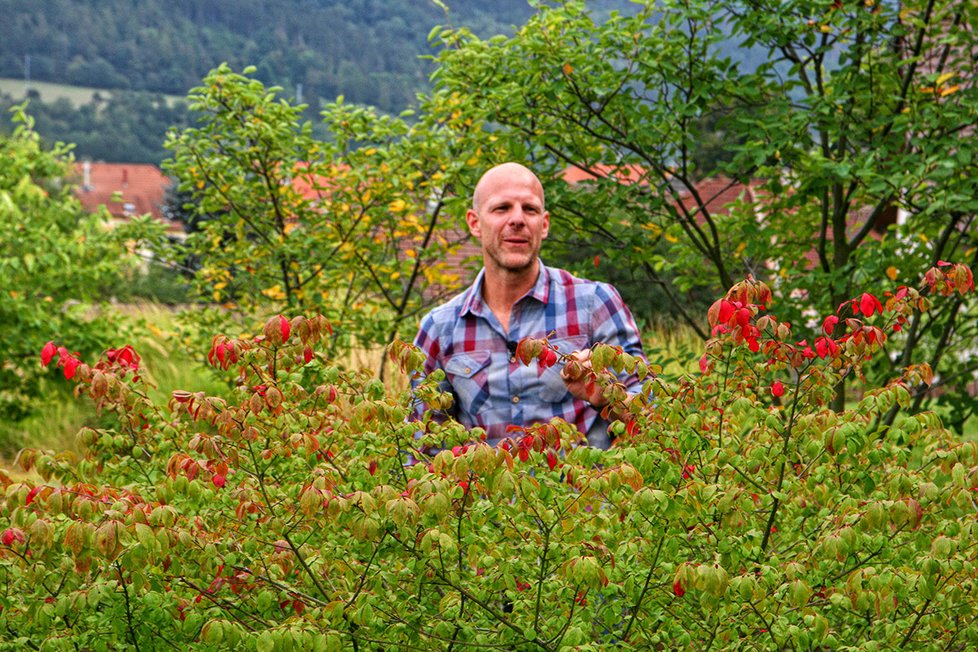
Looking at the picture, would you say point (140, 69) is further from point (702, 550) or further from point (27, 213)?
point (702, 550)

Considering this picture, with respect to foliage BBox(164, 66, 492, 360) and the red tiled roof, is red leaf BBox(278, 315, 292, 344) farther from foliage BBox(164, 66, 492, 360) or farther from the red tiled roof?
the red tiled roof

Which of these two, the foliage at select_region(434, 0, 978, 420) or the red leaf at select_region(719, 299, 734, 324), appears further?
the foliage at select_region(434, 0, 978, 420)

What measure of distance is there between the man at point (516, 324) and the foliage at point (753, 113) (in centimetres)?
167

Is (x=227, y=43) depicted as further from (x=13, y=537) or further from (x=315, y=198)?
(x=13, y=537)

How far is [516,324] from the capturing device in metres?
3.75

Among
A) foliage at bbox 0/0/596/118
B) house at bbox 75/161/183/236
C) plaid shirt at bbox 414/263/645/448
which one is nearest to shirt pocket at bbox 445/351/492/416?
plaid shirt at bbox 414/263/645/448

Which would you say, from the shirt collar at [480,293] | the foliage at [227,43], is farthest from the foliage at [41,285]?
the foliage at [227,43]

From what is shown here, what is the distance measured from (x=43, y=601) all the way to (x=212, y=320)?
466cm

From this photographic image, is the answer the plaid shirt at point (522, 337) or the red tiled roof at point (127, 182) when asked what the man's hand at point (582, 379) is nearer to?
the plaid shirt at point (522, 337)

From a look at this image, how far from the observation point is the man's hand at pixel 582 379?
2.57 metres

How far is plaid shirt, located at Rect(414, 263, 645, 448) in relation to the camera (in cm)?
Result: 362

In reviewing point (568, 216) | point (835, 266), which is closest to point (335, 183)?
point (568, 216)

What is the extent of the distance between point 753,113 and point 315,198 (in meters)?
2.60

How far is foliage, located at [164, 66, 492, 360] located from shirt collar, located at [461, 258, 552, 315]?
2582 millimetres
